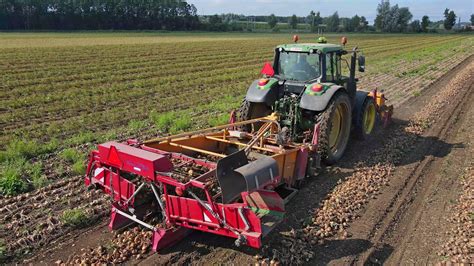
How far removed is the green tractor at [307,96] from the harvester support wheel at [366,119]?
1.30 ft

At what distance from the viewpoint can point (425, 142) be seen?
9070mm

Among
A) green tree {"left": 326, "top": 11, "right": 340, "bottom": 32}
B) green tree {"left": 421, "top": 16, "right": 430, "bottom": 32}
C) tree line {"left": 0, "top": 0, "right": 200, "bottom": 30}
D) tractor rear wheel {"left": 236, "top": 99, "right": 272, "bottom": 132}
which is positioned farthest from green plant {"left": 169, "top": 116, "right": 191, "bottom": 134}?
green tree {"left": 421, "top": 16, "right": 430, "bottom": 32}

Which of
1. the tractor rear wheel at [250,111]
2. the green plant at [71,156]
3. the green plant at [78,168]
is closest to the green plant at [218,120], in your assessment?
the tractor rear wheel at [250,111]

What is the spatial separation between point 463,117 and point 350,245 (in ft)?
27.7

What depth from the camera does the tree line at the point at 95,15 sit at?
75.9 meters

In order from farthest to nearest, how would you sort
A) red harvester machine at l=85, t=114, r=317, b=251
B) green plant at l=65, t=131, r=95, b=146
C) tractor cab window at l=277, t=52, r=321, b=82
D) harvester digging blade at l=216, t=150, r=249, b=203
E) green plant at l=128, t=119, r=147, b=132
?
green plant at l=128, t=119, r=147, b=132 < green plant at l=65, t=131, r=95, b=146 < tractor cab window at l=277, t=52, r=321, b=82 < harvester digging blade at l=216, t=150, r=249, b=203 < red harvester machine at l=85, t=114, r=317, b=251

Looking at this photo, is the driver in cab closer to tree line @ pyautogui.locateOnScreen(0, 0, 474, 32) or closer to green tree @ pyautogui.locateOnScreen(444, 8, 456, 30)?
tree line @ pyautogui.locateOnScreen(0, 0, 474, 32)

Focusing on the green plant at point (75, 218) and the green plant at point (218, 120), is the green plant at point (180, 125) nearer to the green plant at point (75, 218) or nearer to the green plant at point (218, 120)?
the green plant at point (218, 120)

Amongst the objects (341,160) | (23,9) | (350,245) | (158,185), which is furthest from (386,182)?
(23,9)

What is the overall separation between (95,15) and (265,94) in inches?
3168

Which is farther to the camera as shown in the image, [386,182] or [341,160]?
[341,160]

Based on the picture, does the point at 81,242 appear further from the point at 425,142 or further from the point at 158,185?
the point at 425,142

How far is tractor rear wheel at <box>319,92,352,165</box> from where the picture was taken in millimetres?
6984

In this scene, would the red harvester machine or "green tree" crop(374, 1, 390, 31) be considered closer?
the red harvester machine
